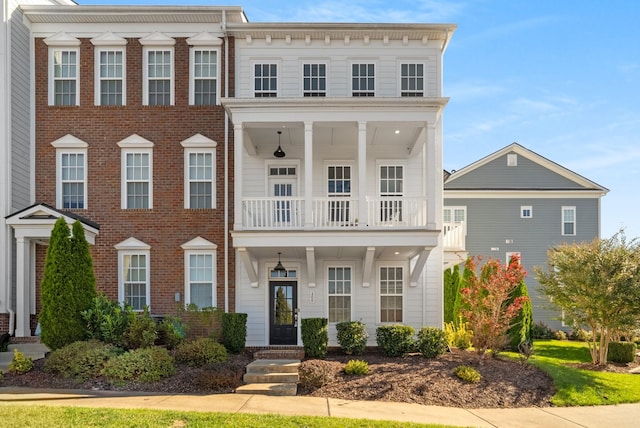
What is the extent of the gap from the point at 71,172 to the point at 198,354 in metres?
7.39

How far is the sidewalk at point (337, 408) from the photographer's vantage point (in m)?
10.1

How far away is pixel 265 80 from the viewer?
17.0 metres

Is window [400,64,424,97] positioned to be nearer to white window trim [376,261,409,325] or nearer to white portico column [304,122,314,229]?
white portico column [304,122,314,229]

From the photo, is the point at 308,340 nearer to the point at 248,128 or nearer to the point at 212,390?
the point at 212,390

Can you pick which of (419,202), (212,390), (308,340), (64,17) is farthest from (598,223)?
(64,17)

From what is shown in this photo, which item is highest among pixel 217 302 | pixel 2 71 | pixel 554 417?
pixel 2 71

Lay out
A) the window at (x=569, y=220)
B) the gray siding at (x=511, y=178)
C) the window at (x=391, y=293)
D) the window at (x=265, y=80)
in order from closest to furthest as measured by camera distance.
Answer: the window at (x=391, y=293)
the window at (x=265, y=80)
the window at (x=569, y=220)
the gray siding at (x=511, y=178)

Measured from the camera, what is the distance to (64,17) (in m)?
16.8

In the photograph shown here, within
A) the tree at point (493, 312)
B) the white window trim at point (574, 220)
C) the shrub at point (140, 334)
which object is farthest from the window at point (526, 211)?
the shrub at point (140, 334)

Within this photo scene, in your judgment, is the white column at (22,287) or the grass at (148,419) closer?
the grass at (148,419)

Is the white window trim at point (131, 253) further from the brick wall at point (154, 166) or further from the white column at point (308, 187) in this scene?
the white column at point (308, 187)

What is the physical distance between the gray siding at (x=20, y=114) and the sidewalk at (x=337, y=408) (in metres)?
→ 6.74

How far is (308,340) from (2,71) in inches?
454

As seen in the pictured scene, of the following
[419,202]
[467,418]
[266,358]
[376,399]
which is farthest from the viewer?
[419,202]
